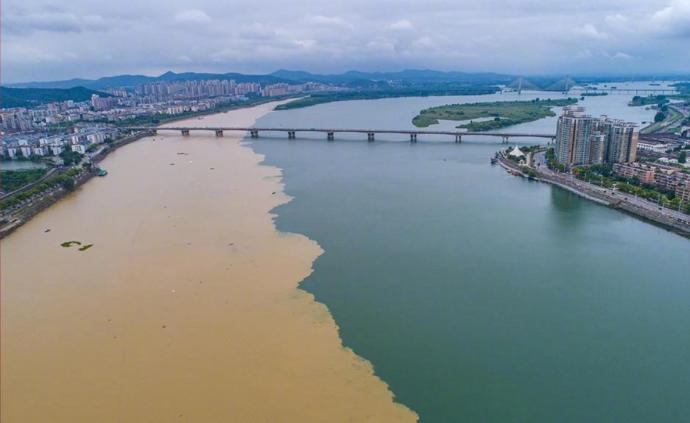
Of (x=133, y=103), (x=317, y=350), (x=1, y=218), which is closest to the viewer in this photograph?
(x=317, y=350)

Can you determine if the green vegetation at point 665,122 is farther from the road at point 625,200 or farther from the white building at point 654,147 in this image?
the road at point 625,200

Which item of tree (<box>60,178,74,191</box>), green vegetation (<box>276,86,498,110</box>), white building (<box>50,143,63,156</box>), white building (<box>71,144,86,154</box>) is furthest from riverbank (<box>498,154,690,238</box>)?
green vegetation (<box>276,86,498,110</box>)

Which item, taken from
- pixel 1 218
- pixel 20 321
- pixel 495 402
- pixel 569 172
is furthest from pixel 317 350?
pixel 569 172

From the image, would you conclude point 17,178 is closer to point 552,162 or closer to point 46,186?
point 46,186

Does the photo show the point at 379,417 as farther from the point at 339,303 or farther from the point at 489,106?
the point at 489,106

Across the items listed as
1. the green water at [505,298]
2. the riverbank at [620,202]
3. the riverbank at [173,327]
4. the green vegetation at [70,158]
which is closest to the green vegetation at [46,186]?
the riverbank at [173,327]

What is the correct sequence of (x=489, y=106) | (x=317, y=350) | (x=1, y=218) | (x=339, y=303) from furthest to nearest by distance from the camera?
(x=489, y=106)
(x=1, y=218)
(x=339, y=303)
(x=317, y=350)

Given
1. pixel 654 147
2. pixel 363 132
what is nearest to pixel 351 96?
pixel 363 132
